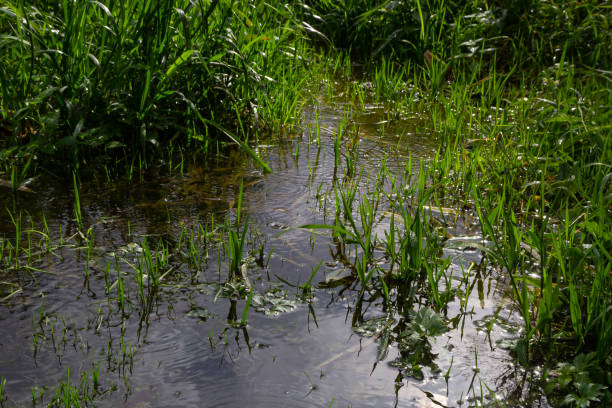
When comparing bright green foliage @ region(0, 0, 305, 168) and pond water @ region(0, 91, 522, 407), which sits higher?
bright green foliage @ region(0, 0, 305, 168)

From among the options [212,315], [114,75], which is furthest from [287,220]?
[114,75]

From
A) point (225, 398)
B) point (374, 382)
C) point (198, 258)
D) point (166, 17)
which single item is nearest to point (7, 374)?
point (225, 398)

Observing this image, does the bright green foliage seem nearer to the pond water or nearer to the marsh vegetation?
the marsh vegetation

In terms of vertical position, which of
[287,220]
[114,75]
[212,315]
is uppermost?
[114,75]

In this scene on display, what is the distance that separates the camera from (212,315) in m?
2.11

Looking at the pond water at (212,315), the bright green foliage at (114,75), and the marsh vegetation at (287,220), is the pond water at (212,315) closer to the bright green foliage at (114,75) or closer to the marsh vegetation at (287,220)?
the marsh vegetation at (287,220)

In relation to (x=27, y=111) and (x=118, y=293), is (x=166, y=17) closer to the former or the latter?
(x=27, y=111)

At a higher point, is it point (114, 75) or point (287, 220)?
point (114, 75)

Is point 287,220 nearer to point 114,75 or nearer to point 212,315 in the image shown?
point 212,315

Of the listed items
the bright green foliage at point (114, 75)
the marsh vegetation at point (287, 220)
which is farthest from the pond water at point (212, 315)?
the bright green foliage at point (114, 75)

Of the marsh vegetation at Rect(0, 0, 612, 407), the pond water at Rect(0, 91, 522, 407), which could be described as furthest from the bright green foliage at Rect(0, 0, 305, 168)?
the pond water at Rect(0, 91, 522, 407)

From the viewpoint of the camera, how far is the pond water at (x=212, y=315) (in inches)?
71.2

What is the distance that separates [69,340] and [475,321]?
1282mm

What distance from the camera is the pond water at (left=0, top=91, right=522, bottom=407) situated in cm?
181
